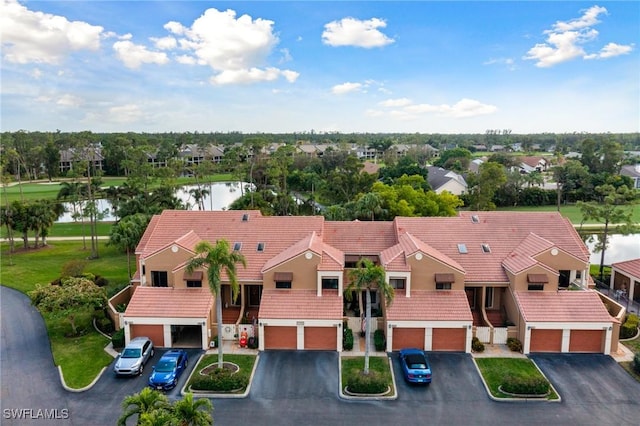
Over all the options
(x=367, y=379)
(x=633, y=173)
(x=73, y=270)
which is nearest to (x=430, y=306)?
(x=367, y=379)

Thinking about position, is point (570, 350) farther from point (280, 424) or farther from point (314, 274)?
point (280, 424)

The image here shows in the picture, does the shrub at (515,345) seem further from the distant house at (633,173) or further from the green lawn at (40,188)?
the distant house at (633,173)

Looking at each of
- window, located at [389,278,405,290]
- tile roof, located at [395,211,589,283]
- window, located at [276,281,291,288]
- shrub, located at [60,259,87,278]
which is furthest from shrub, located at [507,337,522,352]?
shrub, located at [60,259,87,278]

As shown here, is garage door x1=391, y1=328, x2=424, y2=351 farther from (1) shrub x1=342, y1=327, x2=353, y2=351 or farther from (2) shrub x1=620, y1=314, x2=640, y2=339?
(2) shrub x1=620, y1=314, x2=640, y2=339

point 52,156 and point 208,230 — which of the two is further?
point 52,156

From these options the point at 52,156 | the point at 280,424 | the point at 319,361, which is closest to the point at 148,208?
the point at 319,361

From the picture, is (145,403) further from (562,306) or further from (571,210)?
(571,210)

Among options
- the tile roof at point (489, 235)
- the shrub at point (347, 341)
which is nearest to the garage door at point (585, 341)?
the tile roof at point (489, 235)
